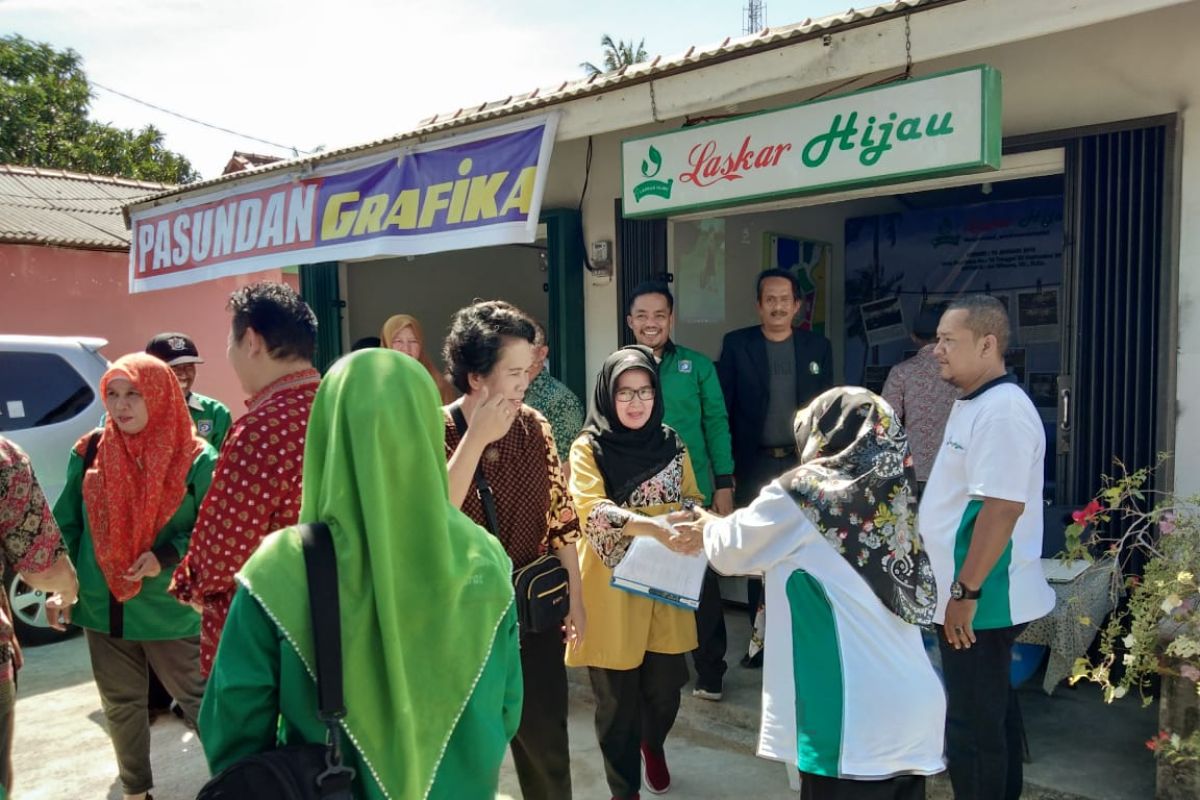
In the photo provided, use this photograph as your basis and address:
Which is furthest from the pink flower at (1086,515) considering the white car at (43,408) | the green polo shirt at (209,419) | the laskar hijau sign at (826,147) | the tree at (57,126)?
the tree at (57,126)

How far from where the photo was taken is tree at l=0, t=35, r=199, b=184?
782 inches

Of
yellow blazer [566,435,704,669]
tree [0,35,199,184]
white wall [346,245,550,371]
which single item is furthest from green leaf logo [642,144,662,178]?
tree [0,35,199,184]

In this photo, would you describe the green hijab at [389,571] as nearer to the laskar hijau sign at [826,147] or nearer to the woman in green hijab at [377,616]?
the woman in green hijab at [377,616]

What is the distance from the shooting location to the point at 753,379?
456cm

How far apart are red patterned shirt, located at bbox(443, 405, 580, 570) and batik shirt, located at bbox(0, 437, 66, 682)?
4.05ft

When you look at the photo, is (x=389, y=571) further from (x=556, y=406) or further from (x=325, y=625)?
(x=556, y=406)

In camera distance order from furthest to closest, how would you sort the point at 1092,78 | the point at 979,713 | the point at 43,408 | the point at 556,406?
1. the point at 43,408
2. the point at 556,406
3. the point at 1092,78
4. the point at 979,713

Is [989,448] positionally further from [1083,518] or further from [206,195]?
[206,195]

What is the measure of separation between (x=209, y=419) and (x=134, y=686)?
175 centimetres

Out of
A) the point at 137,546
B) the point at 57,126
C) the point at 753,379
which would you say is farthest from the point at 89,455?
the point at 57,126

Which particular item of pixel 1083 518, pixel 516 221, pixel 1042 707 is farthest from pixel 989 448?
pixel 516 221

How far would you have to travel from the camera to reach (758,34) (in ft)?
12.7

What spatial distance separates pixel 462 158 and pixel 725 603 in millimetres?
2997

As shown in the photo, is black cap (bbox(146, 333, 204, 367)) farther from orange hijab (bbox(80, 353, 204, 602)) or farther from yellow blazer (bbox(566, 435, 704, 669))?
yellow blazer (bbox(566, 435, 704, 669))
